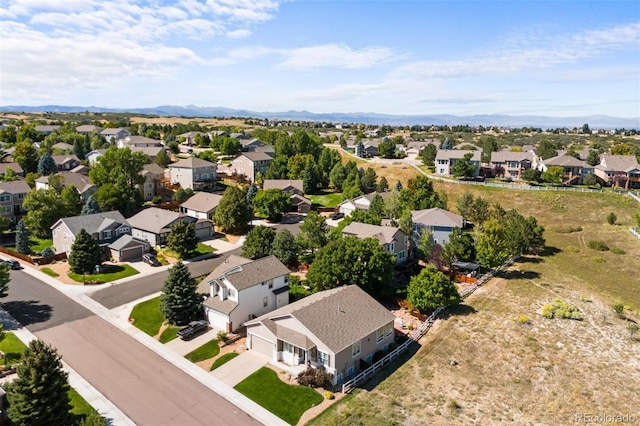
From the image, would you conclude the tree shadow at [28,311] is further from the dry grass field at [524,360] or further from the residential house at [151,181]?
the residential house at [151,181]

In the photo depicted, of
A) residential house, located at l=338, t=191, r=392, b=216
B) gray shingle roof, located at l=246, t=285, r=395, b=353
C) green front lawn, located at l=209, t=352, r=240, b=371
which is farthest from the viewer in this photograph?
residential house, located at l=338, t=191, r=392, b=216

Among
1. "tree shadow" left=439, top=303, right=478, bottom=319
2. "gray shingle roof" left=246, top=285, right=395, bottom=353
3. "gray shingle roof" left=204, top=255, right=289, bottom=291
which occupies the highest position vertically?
"gray shingle roof" left=204, top=255, right=289, bottom=291

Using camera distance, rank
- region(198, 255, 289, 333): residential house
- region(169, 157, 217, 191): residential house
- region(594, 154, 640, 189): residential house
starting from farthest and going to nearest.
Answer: region(169, 157, 217, 191): residential house
region(594, 154, 640, 189): residential house
region(198, 255, 289, 333): residential house

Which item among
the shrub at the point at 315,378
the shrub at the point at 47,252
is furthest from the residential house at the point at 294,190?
the shrub at the point at 315,378

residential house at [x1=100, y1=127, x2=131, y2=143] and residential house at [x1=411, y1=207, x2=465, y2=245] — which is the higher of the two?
residential house at [x1=100, y1=127, x2=131, y2=143]

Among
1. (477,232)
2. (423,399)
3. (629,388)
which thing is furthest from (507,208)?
(423,399)

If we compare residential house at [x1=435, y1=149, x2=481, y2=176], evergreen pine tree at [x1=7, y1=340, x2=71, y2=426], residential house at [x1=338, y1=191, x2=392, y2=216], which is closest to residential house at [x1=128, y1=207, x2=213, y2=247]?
residential house at [x1=338, y1=191, x2=392, y2=216]

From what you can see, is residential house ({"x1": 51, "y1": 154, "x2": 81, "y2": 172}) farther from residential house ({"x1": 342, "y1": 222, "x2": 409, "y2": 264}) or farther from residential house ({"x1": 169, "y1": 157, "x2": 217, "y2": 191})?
residential house ({"x1": 342, "y1": 222, "x2": 409, "y2": 264})

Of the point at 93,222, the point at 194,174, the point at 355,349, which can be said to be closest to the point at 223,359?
the point at 355,349
